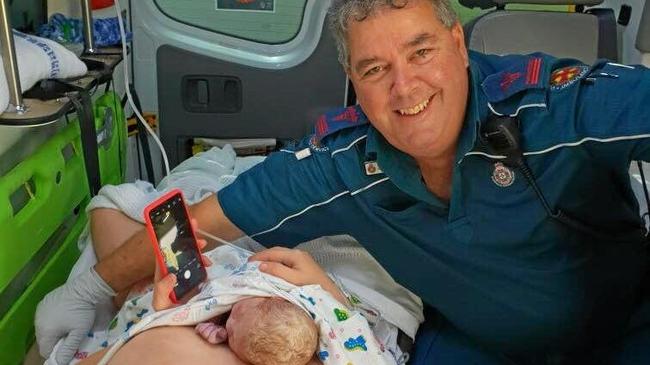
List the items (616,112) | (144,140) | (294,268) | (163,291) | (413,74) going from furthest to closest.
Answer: (144,140) → (294,268) → (163,291) → (413,74) → (616,112)

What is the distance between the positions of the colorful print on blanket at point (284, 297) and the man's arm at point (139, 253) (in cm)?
9

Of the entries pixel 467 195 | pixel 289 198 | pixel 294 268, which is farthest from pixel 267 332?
pixel 467 195

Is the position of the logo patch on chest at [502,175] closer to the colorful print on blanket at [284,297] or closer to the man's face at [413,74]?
the man's face at [413,74]

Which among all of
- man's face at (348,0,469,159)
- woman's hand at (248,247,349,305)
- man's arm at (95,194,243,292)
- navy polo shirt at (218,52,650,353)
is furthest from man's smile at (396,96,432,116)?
man's arm at (95,194,243,292)

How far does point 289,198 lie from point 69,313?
0.56m

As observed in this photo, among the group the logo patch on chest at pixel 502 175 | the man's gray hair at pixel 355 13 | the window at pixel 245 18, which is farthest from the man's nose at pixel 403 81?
the window at pixel 245 18

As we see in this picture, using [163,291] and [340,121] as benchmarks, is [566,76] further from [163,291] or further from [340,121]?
[163,291]

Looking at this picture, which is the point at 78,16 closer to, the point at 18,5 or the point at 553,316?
the point at 18,5

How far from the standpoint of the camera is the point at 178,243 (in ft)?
4.78

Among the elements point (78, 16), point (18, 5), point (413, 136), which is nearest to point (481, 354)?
point (413, 136)

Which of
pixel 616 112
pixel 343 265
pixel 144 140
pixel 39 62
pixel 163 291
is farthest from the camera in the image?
pixel 144 140

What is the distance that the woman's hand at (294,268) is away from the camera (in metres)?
1.51

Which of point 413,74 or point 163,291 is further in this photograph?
point 163,291

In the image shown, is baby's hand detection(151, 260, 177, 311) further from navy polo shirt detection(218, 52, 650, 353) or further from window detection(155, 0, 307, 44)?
window detection(155, 0, 307, 44)
